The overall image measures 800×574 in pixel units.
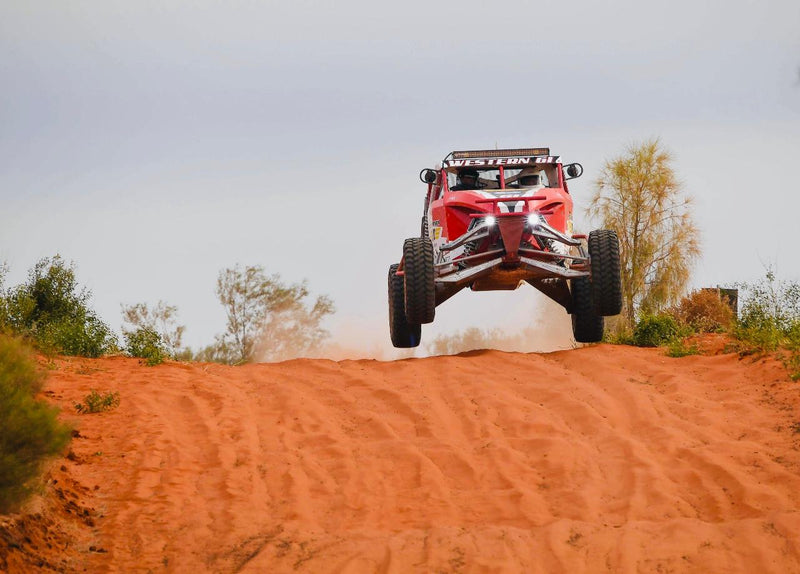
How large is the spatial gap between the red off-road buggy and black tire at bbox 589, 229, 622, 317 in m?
0.01

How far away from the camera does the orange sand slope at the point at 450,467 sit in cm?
738

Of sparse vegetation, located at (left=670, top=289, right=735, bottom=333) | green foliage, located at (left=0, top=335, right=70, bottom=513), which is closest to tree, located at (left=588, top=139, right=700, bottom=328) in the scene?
sparse vegetation, located at (left=670, top=289, right=735, bottom=333)

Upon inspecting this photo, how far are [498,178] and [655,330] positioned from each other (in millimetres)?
3224

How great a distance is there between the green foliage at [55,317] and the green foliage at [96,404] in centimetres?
245

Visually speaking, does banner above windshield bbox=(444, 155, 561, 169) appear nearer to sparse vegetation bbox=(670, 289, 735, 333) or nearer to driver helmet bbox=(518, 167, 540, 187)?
driver helmet bbox=(518, 167, 540, 187)

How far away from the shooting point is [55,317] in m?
15.1

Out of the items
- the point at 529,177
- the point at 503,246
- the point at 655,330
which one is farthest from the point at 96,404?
the point at 655,330

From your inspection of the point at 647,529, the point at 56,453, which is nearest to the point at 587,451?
the point at 647,529

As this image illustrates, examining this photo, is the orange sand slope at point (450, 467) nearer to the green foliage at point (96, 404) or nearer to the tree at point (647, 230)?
the green foliage at point (96, 404)

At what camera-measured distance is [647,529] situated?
755 centimetres

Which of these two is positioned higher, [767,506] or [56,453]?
[56,453]

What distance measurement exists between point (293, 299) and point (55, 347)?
1548 centimetres

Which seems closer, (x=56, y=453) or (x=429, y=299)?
(x=56, y=453)

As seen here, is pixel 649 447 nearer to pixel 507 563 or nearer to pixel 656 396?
pixel 656 396
